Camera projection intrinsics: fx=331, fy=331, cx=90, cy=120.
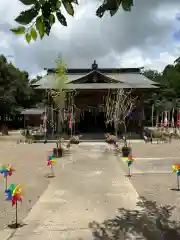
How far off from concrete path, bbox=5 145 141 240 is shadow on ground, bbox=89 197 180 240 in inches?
7.7

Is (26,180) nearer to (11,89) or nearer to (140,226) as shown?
(140,226)

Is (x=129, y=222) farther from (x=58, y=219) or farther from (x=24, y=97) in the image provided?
(x=24, y=97)

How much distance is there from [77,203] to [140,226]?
6.52 feet

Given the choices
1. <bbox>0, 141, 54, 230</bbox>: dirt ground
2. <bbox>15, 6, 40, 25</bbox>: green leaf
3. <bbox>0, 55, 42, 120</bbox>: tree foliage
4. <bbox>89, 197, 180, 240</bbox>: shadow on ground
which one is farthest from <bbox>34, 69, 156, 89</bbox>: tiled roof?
<bbox>15, 6, 40, 25</bbox>: green leaf

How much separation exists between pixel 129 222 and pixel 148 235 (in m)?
0.67

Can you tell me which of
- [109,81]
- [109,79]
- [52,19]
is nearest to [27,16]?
[52,19]

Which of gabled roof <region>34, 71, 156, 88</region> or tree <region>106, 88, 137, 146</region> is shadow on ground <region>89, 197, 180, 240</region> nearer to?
tree <region>106, 88, 137, 146</region>

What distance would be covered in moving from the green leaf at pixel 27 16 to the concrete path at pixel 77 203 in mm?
3821

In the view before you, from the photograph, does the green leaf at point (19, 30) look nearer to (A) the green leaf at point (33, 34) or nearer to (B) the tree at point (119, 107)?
(A) the green leaf at point (33, 34)

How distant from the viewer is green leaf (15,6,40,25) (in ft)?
7.59

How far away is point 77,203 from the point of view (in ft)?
24.1

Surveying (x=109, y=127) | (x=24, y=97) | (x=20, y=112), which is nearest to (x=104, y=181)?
(x=109, y=127)

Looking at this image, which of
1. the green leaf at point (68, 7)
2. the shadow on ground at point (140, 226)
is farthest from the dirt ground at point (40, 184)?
the green leaf at point (68, 7)

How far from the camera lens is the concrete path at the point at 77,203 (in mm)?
5527
